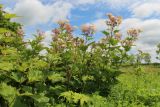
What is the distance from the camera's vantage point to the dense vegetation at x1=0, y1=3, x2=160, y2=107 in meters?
7.65

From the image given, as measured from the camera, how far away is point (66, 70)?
1046cm

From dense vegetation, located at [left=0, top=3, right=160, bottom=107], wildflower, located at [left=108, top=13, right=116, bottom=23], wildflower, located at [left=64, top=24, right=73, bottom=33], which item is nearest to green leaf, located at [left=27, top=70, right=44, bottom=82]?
dense vegetation, located at [left=0, top=3, right=160, bottom=107]

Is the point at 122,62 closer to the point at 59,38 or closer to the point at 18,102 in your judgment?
the point at 59,38

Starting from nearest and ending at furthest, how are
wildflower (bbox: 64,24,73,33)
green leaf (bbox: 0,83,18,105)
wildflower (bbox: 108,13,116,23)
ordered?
1. green leaf (bbox: 0,83,18,105)
2. wildflower (bbox: 64,24,73,33)
3. wildflower (bbox: 108,13,116,23)

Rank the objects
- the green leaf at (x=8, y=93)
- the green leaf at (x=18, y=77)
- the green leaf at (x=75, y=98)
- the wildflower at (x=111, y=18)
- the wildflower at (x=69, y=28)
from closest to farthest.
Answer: the green leaf at (x=8, y=93) → the green leaf at (x=18, y=77) → the green leaf at (x=75, y=98) → the wildflower at (x=69, y=28) → the wildflower at (x=111, y=18)

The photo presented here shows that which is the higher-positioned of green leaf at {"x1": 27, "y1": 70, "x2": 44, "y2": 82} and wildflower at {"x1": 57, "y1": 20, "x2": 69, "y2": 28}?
wildflower at {"x1": 57, "y1": 20, "x2": 69, "y2": 28}

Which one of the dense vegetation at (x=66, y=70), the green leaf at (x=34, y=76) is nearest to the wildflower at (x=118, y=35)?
the dense vegetation at (x=66, y=70)

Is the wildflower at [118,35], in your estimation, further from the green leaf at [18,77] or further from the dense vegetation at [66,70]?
the green leaf at [18,77]

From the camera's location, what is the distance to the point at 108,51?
469 inches

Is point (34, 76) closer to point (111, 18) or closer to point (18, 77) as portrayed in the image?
point (18, 77)

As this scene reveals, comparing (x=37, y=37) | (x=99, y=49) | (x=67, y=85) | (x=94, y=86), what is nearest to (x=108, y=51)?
(x=99, y=49)

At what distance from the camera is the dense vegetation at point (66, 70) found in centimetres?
765

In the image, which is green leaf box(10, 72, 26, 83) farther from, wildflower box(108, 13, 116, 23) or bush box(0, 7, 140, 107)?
wildflower box(108, 13, 116, 23)

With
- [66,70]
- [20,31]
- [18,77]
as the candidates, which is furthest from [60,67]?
[18,77]
